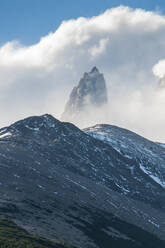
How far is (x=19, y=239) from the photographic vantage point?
182000 millimetres

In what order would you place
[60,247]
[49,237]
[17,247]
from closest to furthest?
[17,247], [60,247], [49,237]

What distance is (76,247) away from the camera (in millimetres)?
193375

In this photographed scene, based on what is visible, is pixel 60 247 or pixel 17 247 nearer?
pixel 17 247

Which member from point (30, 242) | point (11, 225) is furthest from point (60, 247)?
point (11, 225)

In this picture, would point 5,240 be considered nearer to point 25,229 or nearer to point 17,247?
point 17,247

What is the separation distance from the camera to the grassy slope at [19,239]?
570 ft

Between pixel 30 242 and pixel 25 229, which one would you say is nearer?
pixel 30 242

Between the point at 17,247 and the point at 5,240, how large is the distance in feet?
27.4

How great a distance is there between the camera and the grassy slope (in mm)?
173625

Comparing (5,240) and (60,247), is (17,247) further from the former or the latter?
(60,247)

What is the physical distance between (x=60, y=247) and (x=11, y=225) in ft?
90.2

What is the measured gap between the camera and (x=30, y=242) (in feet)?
585

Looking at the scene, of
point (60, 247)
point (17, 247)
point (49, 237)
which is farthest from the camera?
point (49, 237)

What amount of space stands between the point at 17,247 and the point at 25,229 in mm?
28631
